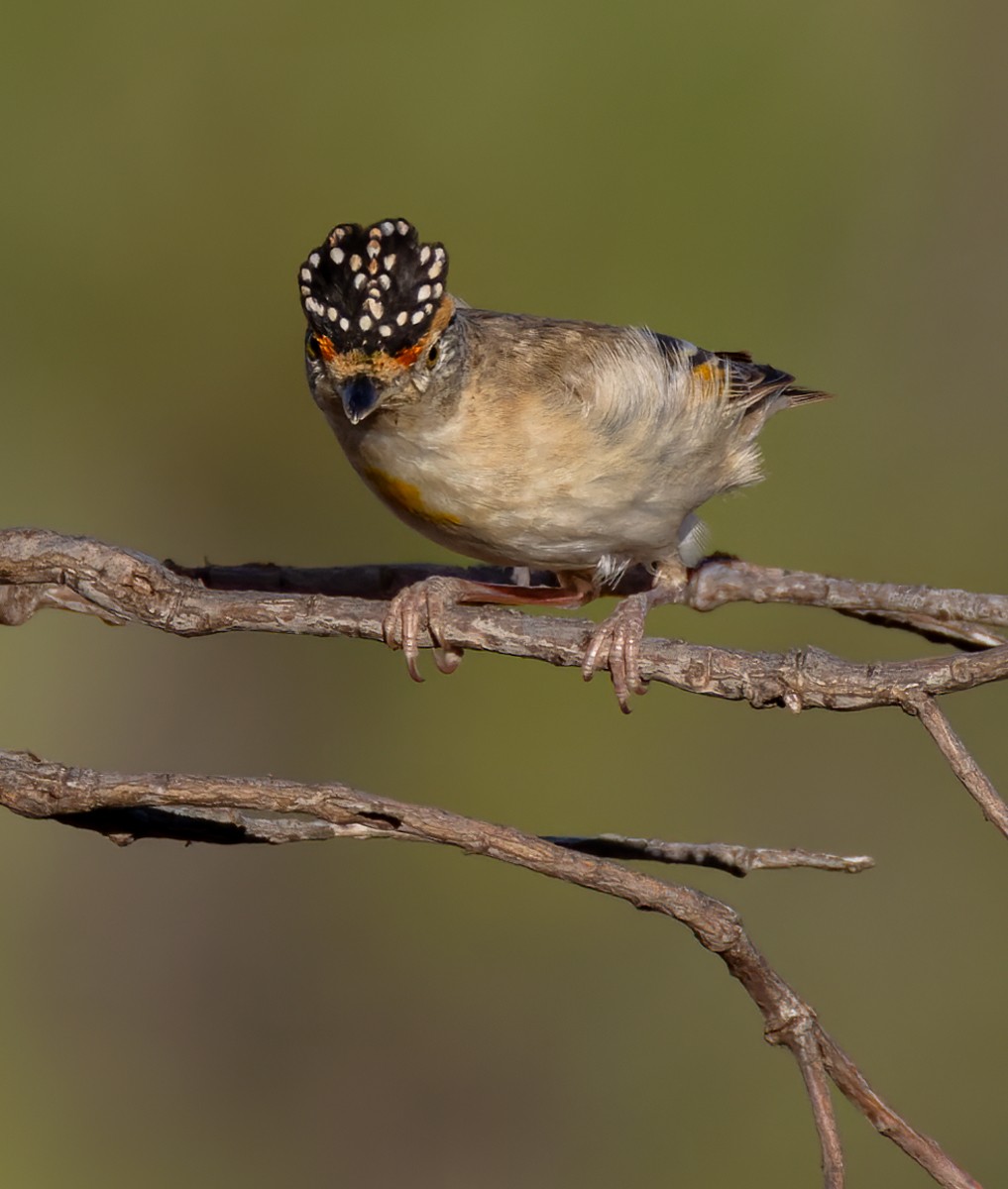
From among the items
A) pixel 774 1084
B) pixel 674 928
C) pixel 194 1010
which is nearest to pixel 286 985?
pixel 194 1010

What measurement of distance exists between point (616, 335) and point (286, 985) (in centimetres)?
385

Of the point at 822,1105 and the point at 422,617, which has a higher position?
the point at 422,617

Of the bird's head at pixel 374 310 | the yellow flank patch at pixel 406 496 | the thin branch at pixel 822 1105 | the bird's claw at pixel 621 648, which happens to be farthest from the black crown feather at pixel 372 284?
the thin branch at pixel 822 1105

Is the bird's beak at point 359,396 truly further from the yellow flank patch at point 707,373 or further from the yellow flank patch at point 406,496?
the yellow flank patch at point 707,373

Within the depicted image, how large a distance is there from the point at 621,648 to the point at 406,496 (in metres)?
1.10

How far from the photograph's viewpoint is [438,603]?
131 inches

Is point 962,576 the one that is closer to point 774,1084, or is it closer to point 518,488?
point 774,1084

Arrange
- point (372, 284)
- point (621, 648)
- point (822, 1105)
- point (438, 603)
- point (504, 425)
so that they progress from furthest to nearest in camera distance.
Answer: point (504, 425)
point (372, 284)
point (438, 603)
point (621, 648)
point (822, 1105)

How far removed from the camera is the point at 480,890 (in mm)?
7207

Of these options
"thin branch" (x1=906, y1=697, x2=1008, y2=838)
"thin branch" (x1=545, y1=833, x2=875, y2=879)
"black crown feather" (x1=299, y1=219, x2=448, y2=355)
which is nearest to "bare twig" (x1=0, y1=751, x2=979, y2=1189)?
"thin branch" (x1=545, y1=833, x2=875, y2=879)

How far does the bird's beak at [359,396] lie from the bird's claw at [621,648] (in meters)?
0.79

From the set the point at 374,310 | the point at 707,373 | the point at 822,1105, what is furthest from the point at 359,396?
the point at 822,1105

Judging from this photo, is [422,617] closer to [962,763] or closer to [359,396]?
[359,396]

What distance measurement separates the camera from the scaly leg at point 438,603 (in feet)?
10.3
